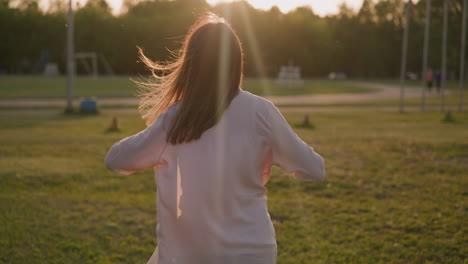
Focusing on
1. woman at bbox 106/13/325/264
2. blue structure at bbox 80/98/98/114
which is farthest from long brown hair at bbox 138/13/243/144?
blue structure at bbox 80/98/98/114

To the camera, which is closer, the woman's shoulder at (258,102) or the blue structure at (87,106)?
the woman's shoulder at (258,102)

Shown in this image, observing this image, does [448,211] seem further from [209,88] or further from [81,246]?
[209,88]

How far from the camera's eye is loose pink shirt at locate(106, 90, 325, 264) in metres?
1.97

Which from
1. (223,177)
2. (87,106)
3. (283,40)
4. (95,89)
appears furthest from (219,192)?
(283,40)

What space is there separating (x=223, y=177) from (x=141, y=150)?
0.36 m

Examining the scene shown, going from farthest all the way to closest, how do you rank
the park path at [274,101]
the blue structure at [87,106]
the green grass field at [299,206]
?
the park path at [274,101]
the blue structure at [87,106]
the green grass field at [299,206]

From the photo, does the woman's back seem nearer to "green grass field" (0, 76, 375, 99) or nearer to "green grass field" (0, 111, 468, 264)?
"green grass field" (0, 111, 468, 264)

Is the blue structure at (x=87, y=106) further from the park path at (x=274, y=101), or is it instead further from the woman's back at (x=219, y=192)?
the woman's back at (x=219, y=192)

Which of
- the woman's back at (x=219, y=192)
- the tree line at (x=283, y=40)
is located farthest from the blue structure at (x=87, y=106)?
the tree line at (x=283, y=40)

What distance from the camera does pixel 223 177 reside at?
78.6 inches

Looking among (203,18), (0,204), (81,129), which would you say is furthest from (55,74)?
(203,18)

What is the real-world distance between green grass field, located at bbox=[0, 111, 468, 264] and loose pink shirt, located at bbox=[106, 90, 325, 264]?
9.25 ft

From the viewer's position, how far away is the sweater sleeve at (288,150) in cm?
197

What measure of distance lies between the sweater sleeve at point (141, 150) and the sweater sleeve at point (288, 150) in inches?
16.9
